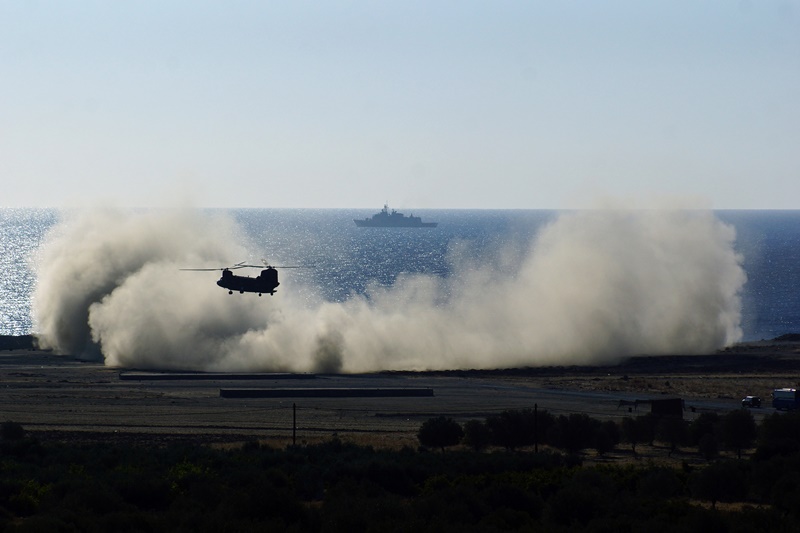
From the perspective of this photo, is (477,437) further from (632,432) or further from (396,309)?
(396,309)

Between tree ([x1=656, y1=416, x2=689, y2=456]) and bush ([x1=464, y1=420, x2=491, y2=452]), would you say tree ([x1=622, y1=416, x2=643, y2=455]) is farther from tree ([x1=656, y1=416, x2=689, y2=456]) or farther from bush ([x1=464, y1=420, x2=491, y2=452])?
bush ([x1=464, y1=420, x2=491, y2=452])

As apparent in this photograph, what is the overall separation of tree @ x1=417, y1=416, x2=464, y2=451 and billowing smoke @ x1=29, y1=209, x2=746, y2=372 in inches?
1417

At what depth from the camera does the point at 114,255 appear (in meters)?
111

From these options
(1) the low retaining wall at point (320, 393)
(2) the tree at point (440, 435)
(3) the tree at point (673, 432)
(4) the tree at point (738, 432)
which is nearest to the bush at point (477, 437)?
(2) the tree at point (440, 435)

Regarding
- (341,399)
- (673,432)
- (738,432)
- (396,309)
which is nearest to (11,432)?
(341,399)

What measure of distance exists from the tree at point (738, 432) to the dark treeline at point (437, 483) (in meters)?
0.07

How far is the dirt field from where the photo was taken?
64938 mm

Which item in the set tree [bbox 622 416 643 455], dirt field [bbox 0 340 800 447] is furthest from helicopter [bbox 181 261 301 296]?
tree [bbox 622 416 643 455]

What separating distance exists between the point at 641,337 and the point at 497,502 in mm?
72258

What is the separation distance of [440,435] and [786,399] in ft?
83.2

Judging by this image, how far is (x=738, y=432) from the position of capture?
58719 mm

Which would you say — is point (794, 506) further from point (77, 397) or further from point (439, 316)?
point (439, 316)

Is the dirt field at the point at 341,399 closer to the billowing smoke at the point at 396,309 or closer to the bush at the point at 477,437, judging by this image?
the bush at the point at 477,437

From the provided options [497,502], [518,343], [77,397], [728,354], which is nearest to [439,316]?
[518,343]
